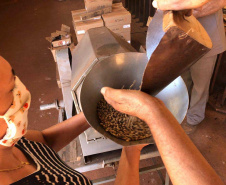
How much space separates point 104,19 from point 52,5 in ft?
11.4

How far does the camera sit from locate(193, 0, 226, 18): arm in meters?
1.54

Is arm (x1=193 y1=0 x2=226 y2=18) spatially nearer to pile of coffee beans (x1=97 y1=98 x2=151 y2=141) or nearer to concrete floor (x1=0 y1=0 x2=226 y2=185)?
pile of coffee beans (x1=97 y1=98 x2=151 y2=141)

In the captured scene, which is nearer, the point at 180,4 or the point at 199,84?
the point at 180,4

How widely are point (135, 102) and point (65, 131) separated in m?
0.71

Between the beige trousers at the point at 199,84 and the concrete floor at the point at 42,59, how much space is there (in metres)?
0.23

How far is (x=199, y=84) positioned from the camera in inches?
79.8

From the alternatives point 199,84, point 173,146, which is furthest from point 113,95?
point 199,84

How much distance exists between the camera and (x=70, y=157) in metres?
1.43

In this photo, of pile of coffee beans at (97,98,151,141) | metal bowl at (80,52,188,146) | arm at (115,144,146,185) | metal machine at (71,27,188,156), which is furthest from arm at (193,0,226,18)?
arm at (115,144,146,185)

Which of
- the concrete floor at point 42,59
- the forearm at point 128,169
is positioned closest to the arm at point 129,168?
the forearm at point 128,169

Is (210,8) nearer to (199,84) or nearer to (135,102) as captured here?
(199,84)

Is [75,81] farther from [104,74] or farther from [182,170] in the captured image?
[182,170]

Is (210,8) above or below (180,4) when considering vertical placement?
below

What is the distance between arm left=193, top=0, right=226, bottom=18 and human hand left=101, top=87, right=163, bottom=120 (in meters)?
1.15
